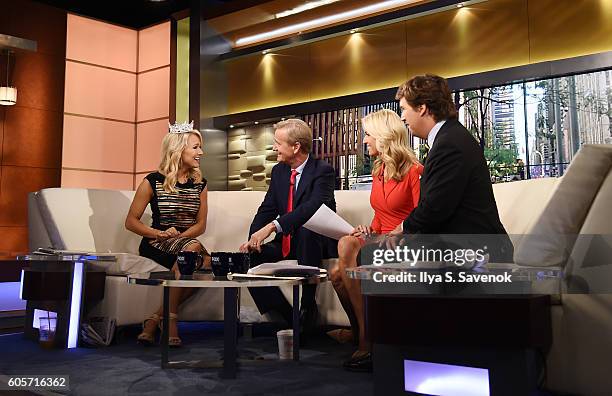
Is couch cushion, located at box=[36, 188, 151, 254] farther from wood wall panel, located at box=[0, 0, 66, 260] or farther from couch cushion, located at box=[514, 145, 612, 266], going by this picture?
wood wall panel, located at box=[0, 0, 66, 260]

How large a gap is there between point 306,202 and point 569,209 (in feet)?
4.06

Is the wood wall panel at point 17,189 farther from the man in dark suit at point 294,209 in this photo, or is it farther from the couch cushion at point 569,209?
the couch cushion at point 569,209

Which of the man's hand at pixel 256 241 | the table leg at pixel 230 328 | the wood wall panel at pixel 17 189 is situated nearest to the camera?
the table leg at pixel 230 328

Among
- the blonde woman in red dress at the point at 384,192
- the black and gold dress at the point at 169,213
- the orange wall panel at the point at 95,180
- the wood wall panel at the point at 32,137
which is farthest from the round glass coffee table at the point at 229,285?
the wood wall panel at the point at 32,137

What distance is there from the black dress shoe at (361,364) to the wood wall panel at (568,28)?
3206mm

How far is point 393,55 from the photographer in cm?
525

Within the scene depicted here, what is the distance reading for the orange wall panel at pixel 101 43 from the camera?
6.35 m

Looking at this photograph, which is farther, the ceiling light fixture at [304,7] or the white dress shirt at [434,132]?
the ceiling light fixture at [304,7]

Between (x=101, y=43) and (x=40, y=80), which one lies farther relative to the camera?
(x=101, y=43)

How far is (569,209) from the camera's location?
1.75 metres

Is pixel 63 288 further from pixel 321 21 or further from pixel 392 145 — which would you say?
pixel 321 21

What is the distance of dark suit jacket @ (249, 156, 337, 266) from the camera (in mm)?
2645

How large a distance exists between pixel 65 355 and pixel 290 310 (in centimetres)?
106

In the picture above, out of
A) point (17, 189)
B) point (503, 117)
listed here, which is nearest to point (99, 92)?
point (17, 189)
